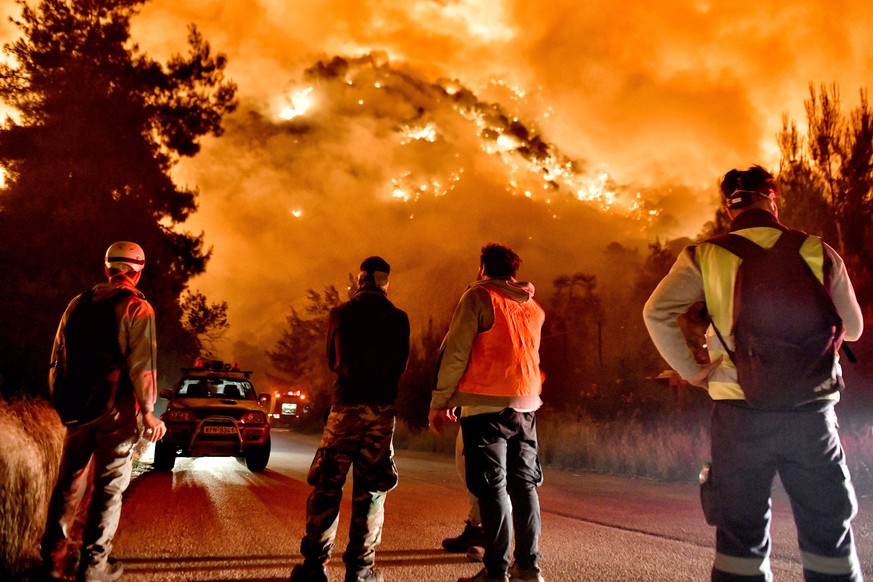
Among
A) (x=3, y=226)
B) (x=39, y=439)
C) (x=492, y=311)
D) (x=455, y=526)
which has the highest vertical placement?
(x=3, y=226)

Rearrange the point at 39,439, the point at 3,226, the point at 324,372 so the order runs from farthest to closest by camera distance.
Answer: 1. the point at 324,372
2. the point at 3,226
3. the point at 39,439

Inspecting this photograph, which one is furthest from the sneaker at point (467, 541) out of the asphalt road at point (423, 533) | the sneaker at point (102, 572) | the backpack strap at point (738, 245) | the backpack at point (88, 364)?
the backpack strap at point (738, 245)

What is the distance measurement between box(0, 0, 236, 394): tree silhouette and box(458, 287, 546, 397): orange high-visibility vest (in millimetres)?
16266

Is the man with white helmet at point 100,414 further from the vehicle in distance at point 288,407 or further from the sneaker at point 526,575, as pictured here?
the vehicle in distance at point 288,407

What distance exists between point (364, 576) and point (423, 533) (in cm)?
188

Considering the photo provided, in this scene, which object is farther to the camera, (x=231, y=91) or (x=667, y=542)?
(x=231, y=91)

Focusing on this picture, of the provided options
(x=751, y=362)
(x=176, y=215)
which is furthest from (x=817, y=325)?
(x=176, y=215)

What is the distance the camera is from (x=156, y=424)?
4.17 metres

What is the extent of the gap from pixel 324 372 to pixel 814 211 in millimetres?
43030

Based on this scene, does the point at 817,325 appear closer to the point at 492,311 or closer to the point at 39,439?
the point at 492,311

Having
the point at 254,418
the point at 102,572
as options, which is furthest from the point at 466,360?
the point at 254,418

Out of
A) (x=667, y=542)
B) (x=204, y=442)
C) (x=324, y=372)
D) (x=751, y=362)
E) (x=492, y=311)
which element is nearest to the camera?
(x=751, y=362)

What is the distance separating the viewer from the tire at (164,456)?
11.0 m

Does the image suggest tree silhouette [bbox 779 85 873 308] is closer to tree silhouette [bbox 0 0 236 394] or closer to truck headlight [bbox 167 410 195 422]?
truck headlight [bbox 167 410 195 422]
